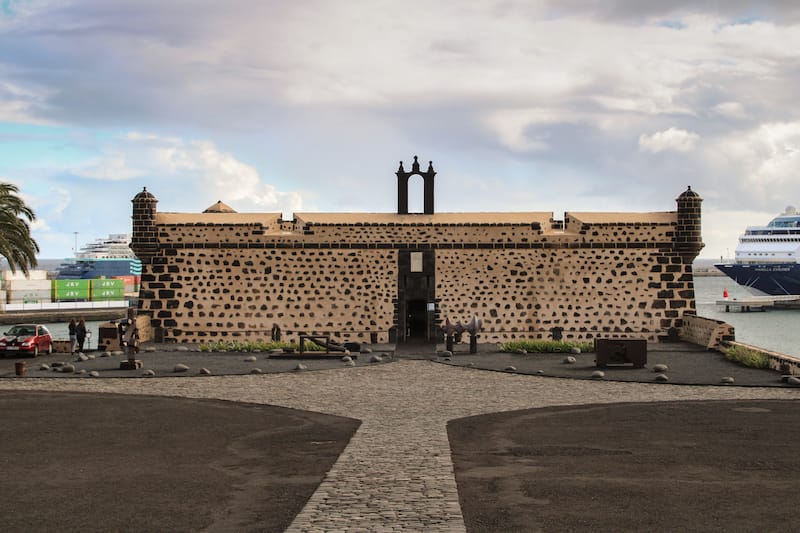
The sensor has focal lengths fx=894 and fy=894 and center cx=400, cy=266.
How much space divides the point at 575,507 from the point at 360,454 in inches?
151

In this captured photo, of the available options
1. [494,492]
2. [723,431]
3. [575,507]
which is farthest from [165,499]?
[723,431]

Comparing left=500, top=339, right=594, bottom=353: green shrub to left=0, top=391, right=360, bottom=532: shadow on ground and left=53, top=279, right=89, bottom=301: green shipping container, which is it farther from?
left=53, top=279, right=89, bottom=301: green shipping container

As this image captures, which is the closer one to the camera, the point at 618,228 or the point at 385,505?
the point at 385,505

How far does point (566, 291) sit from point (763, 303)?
286ft

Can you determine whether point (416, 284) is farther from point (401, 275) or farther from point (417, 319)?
point (417, 319)

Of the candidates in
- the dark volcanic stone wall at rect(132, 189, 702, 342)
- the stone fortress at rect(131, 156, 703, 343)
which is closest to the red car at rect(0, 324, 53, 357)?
the stone fortress at rect(131, 156, 703, 343)

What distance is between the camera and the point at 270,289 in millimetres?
35281

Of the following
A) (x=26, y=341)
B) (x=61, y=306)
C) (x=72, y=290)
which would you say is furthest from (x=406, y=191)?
(x=72, y=290)

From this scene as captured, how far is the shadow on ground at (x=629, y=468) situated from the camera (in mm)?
9547

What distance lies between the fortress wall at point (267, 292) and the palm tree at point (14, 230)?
7147 mm

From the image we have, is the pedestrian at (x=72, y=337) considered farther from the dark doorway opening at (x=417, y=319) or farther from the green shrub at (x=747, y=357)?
the green shrub at (x=747, y=357)

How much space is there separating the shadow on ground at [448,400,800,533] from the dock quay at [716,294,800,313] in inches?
3941

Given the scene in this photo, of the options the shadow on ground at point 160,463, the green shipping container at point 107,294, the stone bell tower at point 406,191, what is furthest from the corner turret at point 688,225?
the green shipping container at point 107,294

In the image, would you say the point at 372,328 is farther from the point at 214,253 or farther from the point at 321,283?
the point at 214,253
